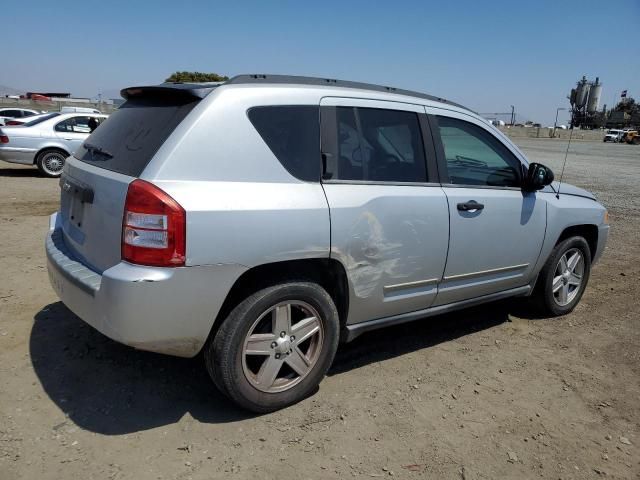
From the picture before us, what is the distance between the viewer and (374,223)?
123 inches

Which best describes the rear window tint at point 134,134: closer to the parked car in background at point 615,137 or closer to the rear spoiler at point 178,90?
the rear spoiler at point 178,90

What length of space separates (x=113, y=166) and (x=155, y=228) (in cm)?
63

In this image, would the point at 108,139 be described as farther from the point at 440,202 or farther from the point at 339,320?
the point at 440,202

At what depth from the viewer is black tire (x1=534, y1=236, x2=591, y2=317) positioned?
4.50m

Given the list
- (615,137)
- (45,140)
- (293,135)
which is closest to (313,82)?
(293,135)

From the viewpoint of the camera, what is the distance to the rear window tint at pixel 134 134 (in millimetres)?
2715

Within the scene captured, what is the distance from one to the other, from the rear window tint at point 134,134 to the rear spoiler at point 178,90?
0.03 metres

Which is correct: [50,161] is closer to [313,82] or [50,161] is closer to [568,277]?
[313,82]

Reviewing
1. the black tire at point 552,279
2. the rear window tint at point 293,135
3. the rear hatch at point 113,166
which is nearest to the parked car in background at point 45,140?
the rear hatch at point 113,166

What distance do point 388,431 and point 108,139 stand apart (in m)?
2.43

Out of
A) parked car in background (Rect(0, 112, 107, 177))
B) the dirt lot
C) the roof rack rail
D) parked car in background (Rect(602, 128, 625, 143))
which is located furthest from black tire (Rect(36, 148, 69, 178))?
parked car in background (Rect(602, 128, 625, 143))

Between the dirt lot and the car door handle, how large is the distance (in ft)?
3.71

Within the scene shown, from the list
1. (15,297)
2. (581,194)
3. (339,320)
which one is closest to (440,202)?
(339,320)

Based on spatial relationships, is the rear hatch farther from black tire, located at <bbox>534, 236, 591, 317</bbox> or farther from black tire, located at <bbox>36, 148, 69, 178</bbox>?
black tire, located at <bbox>36, 148, 69, 178</bbox>
